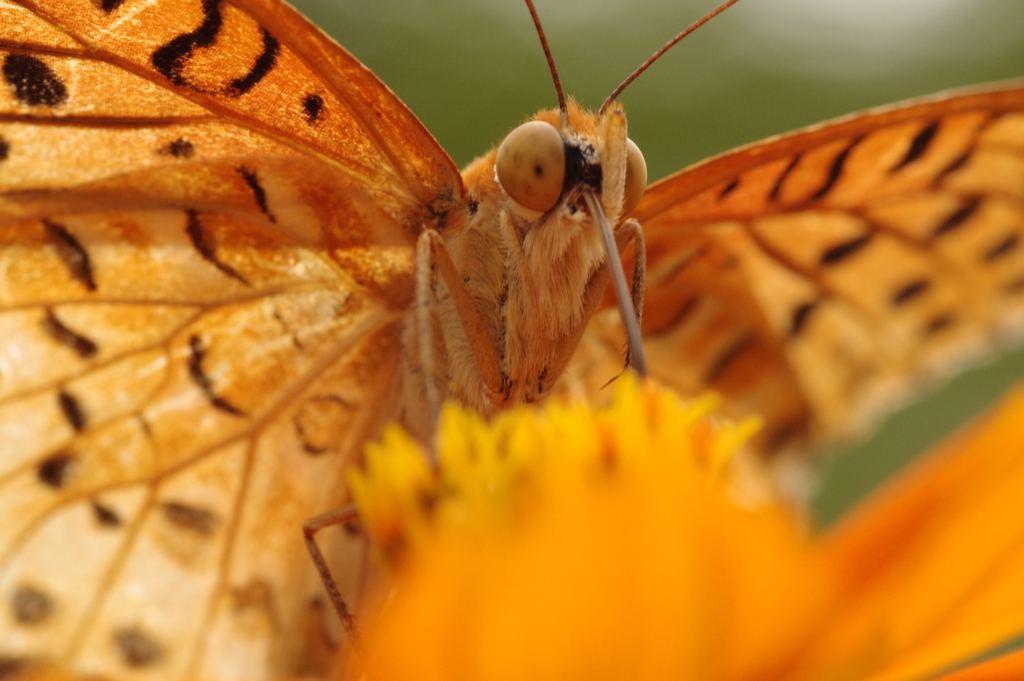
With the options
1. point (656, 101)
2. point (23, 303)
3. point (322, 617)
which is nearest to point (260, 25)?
point (23, 303)

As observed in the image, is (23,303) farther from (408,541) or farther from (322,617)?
(408,541)

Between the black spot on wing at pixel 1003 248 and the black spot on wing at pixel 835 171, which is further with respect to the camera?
the black spot on wing at pixel 1003 248

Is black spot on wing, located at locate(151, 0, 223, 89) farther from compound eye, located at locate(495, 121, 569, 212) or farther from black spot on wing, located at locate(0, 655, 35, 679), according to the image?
black spot on wing, located at locate(0, 655, 35, 679)

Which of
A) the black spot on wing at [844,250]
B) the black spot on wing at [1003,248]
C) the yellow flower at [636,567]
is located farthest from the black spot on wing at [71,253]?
the black spot on wing at [1003,248]

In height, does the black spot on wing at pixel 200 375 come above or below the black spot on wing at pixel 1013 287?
above

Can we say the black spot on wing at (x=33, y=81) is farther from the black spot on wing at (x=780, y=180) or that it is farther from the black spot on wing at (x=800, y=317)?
the black spot on wing at (x=800, y=317)
